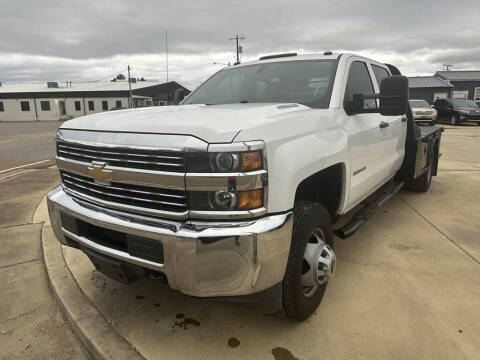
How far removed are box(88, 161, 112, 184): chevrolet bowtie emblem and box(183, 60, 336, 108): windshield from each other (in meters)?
1.45

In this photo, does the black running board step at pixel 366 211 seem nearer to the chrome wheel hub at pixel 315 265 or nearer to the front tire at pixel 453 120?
the chrome wheel hub at pixel 315 265

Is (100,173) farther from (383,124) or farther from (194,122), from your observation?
(383,124)

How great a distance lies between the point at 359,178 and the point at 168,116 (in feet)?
5.67

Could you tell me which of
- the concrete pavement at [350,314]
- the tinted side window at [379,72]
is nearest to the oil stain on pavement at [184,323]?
the concrete pavement at [350,314]

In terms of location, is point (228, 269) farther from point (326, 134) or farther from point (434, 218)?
point (434, 218)

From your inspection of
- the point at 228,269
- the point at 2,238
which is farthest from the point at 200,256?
the point at 2,238

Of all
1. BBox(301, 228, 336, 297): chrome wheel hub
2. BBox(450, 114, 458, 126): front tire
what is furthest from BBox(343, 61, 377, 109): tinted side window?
BBox(450, 114, 458, 126): front tire

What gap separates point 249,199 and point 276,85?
168 centimetres

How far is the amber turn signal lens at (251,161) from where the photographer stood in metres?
1.85

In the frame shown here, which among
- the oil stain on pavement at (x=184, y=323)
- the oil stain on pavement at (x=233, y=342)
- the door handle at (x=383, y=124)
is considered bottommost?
the oil stain on pavement at (x=184, y=323)

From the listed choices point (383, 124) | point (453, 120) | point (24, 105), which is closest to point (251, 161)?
point (383, 124)

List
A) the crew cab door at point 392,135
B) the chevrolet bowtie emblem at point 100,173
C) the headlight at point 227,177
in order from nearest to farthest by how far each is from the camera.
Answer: the headlight at point 227,177 → the chevrolet bowtie emblem at point 100,173 → the crew cab door at point 392,135

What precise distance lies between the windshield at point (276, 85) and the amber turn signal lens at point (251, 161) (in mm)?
1131

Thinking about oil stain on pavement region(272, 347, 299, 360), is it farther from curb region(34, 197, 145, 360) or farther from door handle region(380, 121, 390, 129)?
door handle region(380, 121, 390, 129)
